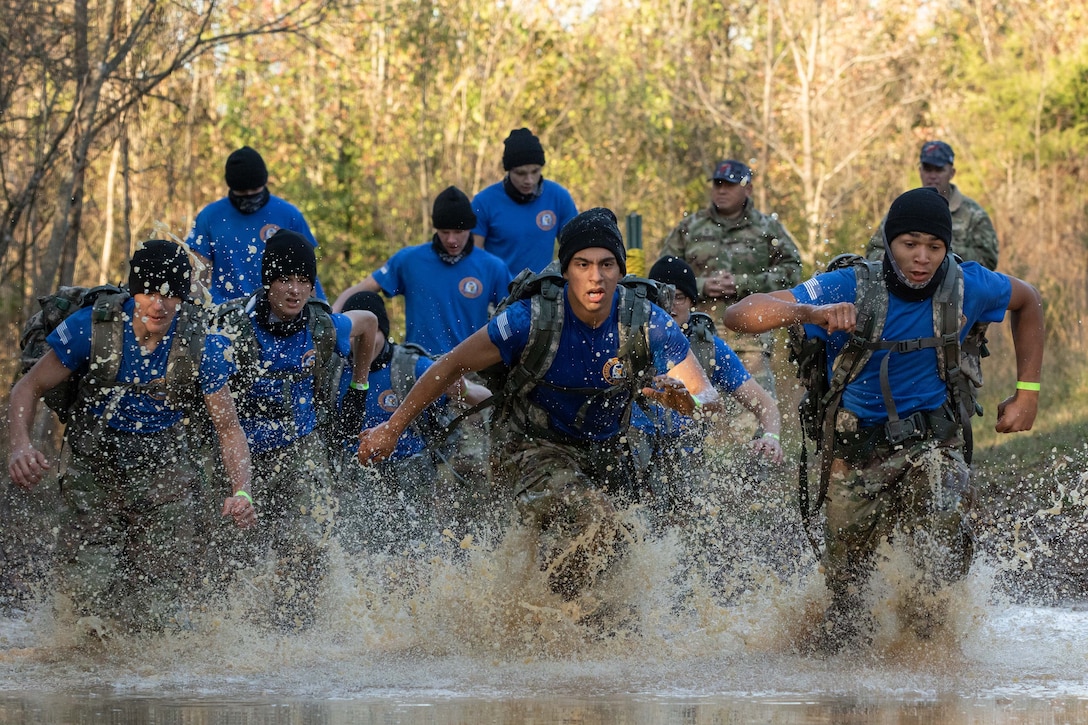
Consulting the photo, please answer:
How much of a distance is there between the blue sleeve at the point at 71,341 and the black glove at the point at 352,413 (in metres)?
1.91

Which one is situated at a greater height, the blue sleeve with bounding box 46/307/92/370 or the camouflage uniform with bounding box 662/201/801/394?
the camouflage uniform with bounding box 662/201/801/394

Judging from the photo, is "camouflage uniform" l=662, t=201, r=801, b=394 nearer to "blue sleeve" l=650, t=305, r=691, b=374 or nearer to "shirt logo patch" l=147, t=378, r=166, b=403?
"blue sleeve" l=650, t=305, r=691, b=374

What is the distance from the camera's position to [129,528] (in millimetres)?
7504

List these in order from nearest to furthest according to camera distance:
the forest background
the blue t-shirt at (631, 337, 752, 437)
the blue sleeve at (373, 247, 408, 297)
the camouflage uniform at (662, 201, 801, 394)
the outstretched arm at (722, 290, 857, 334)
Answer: the outstretched arm at (722, 290, 857, 334)
the blue t-shirt at (631, 337, 752, 437)
the blue sleeve at (373, 247, 408, 297)
the camouflage uniform at (662, 201, 801, 394)
the forest background

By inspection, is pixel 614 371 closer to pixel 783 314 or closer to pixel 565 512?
pixel 565 512

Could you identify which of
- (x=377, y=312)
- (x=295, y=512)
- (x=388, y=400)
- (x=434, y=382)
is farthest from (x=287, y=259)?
(x=377, y=312)

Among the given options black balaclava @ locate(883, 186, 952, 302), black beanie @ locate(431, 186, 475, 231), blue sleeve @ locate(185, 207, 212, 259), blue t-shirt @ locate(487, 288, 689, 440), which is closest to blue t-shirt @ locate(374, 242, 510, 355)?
black beanie @ locate(431, 186, 475, 231)

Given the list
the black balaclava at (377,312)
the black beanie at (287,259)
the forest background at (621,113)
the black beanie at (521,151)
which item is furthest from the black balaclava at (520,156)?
the forest background at (621,113)

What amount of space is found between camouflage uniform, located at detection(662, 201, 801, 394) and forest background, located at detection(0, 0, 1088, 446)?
36.6ft

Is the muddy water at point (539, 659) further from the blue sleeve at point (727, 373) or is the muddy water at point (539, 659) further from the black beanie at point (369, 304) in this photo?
the black beanie at point (369, 304)

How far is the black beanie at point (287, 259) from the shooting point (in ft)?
25.4

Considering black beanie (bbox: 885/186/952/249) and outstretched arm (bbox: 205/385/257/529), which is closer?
black beanie (bbox: 885/186/952/249)

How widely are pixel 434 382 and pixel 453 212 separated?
3980mm

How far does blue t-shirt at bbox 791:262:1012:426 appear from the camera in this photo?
6754 millimetres
